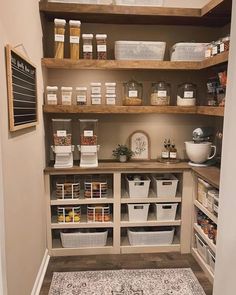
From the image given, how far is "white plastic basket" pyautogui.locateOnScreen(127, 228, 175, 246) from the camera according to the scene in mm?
2608

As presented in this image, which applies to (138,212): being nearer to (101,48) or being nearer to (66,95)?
(66,95)

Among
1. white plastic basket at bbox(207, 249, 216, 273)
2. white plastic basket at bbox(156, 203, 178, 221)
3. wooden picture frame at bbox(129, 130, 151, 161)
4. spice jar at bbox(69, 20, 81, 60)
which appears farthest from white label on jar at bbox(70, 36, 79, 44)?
white plastic basket at bbox(207, 249, 216, 273)

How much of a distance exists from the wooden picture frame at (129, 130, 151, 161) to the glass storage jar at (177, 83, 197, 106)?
490 millimetres

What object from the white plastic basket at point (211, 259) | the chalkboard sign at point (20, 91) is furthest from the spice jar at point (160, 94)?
the white plastic basket at point (211, 259)

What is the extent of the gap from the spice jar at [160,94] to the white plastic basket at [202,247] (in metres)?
1.29

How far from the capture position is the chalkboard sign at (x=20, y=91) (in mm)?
1445

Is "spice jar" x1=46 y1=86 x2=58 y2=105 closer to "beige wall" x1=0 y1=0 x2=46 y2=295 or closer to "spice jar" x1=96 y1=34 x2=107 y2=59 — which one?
"beige wall" x1=0 y1=0 x2=46 y2=295

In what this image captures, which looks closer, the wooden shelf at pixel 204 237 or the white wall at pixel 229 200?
the white wall at pixel 229 200

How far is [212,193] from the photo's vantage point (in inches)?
86.0

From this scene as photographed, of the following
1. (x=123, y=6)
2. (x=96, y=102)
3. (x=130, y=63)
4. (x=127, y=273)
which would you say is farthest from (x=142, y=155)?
(x=123, y=6)

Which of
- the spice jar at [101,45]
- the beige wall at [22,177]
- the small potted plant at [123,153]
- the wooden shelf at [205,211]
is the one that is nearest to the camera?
the beige wall at [22,177]

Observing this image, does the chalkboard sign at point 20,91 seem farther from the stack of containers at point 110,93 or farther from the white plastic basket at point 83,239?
the white plastic basket at point 83,239

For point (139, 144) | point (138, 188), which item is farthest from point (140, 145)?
point (138, 188)

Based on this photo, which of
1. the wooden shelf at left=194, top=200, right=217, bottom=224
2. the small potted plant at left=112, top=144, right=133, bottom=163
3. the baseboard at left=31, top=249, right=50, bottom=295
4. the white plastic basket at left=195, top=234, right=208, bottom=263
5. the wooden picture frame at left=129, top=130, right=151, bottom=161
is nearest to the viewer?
the baseboard at left=31, top=249, right=50, bottom=295
